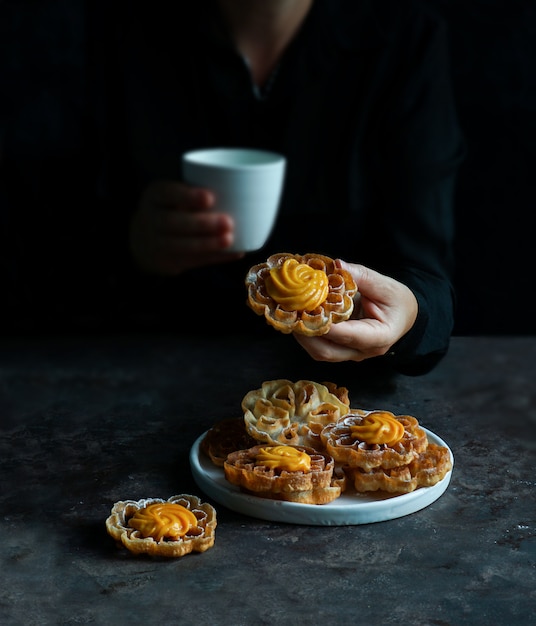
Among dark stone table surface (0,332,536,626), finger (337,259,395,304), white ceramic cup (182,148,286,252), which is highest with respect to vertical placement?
white ceramic cup (182,148,286,252)

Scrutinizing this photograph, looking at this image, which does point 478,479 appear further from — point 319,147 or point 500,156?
point 500,156

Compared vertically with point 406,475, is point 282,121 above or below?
above

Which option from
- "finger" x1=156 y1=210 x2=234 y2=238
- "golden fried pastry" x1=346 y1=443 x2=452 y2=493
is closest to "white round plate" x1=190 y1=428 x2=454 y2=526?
"golden fried pastry" x1=346 y1=443 x2=452 y2=493

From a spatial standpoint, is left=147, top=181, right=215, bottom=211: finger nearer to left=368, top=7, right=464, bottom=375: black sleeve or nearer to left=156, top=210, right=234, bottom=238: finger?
left=156, top=210, right=234, bottom=238: finger

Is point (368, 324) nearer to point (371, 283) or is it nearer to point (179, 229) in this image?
point (371, 283)

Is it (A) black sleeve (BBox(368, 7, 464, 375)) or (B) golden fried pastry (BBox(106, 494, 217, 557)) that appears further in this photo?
(A) black sleeve (BBox(368, 7, 464, 375))

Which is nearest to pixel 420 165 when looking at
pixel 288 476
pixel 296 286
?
pixel 296 286

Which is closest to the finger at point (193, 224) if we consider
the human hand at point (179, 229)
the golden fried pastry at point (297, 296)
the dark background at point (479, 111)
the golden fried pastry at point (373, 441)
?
the human hand at point (179, 229)

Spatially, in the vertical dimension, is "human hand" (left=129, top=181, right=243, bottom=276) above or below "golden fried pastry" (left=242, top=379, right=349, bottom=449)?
above
